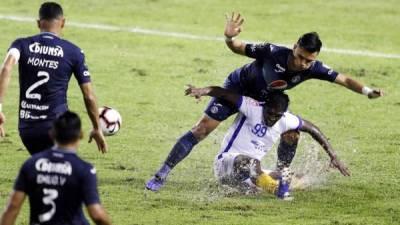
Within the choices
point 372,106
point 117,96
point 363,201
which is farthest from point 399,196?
point 117,96

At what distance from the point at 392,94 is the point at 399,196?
6.42 meters

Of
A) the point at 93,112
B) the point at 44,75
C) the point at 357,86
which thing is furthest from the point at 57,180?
the point at 357,86

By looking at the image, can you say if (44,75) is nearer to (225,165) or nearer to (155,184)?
(155,184)

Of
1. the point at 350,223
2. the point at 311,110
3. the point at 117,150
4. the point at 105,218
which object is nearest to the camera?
the point at 105,218

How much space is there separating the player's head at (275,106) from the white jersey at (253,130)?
3.9 inches

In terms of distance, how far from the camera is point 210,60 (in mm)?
22344

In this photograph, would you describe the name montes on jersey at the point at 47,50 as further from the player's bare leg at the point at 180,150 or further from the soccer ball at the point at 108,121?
the player's bare leg at the point at 180,150

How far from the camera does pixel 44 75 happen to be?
38.2 feet

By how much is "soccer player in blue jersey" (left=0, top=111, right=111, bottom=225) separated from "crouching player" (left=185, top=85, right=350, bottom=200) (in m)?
4.99

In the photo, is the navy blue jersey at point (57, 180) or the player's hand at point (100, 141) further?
the player's hand at point (100, 141)

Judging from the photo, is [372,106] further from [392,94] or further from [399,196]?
[399,196]

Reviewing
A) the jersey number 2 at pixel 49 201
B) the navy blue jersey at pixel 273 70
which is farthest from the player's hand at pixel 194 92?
the jersey number 2 at pixel 49 201

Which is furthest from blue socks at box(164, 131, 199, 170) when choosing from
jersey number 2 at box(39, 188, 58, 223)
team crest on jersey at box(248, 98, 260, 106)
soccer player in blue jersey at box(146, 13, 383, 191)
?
jersey number 2 at box(39, 188, 58, 223)

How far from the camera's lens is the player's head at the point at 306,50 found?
520 inches
